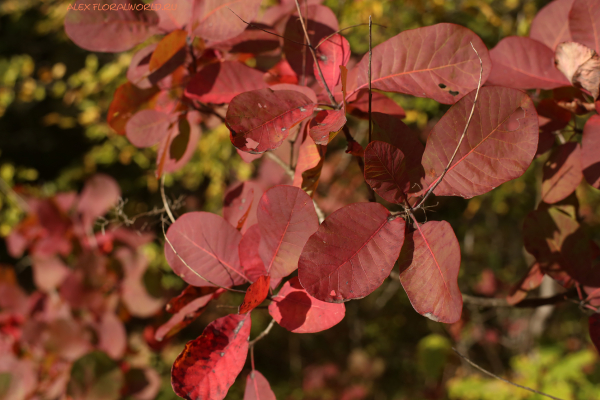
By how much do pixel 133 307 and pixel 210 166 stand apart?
877 mm

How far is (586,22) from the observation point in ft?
1.89

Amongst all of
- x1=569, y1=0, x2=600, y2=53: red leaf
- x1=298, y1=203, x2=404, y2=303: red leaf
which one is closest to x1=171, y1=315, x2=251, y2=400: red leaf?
x1=298, y1=203, x2=404, y2=303: red leaf

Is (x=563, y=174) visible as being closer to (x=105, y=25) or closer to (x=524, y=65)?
(x=524, y=65)

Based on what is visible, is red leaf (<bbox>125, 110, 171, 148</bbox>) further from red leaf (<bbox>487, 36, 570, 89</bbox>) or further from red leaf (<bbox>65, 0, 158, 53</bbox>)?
red leaf (<bbox>487, 36, 570, 89</bbox>)

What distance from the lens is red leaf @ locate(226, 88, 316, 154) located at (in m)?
0.47

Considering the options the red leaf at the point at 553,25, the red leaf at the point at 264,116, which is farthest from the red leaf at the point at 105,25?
the red leaf at the point at 553,25

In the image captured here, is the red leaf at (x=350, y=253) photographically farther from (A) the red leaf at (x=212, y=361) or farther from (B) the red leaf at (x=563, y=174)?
(B) the red leaf at (x=563, y=174)

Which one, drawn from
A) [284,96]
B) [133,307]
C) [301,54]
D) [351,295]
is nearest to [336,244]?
[351,295]

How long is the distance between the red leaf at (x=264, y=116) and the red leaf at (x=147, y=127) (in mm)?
277

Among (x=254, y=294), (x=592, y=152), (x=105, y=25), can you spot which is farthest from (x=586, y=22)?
(x=105, y=25)

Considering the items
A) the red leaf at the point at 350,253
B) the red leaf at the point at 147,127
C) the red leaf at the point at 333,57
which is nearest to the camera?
the red leaf at the point at 350,253

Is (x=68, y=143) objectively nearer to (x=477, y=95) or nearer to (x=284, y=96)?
(x=284, y=96)

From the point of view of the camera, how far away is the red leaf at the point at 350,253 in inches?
17.0

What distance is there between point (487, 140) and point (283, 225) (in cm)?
27
